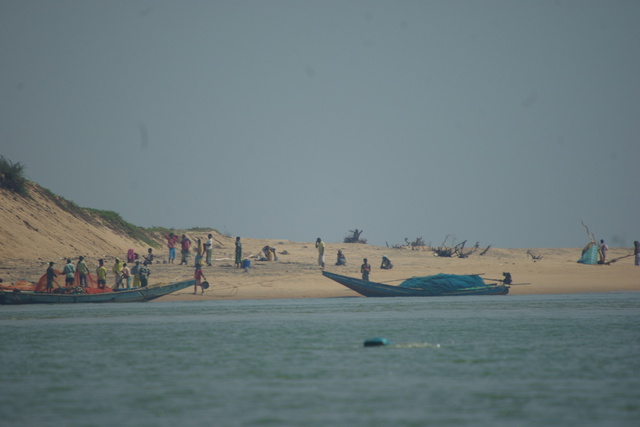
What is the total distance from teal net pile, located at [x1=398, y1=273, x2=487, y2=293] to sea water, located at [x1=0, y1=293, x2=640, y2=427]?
8.02m

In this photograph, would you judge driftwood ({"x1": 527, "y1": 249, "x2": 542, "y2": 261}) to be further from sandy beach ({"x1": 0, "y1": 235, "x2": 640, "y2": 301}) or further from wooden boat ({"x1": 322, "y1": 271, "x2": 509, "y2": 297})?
wooden boat ({"x1": 322, "y1": 271, "x2": 509, "y2": 297})

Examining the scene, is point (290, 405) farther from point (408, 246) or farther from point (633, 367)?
point (408, 246)

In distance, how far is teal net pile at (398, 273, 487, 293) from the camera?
132ft

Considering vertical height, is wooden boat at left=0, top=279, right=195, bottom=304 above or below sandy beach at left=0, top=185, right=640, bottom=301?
below

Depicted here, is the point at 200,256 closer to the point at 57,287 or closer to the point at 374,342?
the point at 57,287

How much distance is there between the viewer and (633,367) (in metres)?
16.9

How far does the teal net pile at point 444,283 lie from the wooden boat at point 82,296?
12.8 metres

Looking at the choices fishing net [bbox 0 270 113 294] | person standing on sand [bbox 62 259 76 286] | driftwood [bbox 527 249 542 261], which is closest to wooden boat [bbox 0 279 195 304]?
fishing net [bbox 0 270 113 294]

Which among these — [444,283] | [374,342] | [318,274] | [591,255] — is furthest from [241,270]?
[374,342]

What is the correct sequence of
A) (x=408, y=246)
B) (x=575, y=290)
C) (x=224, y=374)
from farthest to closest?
(x=408, y=246) → (x=575, y=290) → (x=224, y=374)

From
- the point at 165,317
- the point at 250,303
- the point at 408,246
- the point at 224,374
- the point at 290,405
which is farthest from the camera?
the point at 408,246

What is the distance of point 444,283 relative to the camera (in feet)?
132

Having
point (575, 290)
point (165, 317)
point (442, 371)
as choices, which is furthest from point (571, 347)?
point (575, 290)

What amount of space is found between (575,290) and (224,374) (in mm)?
32399
